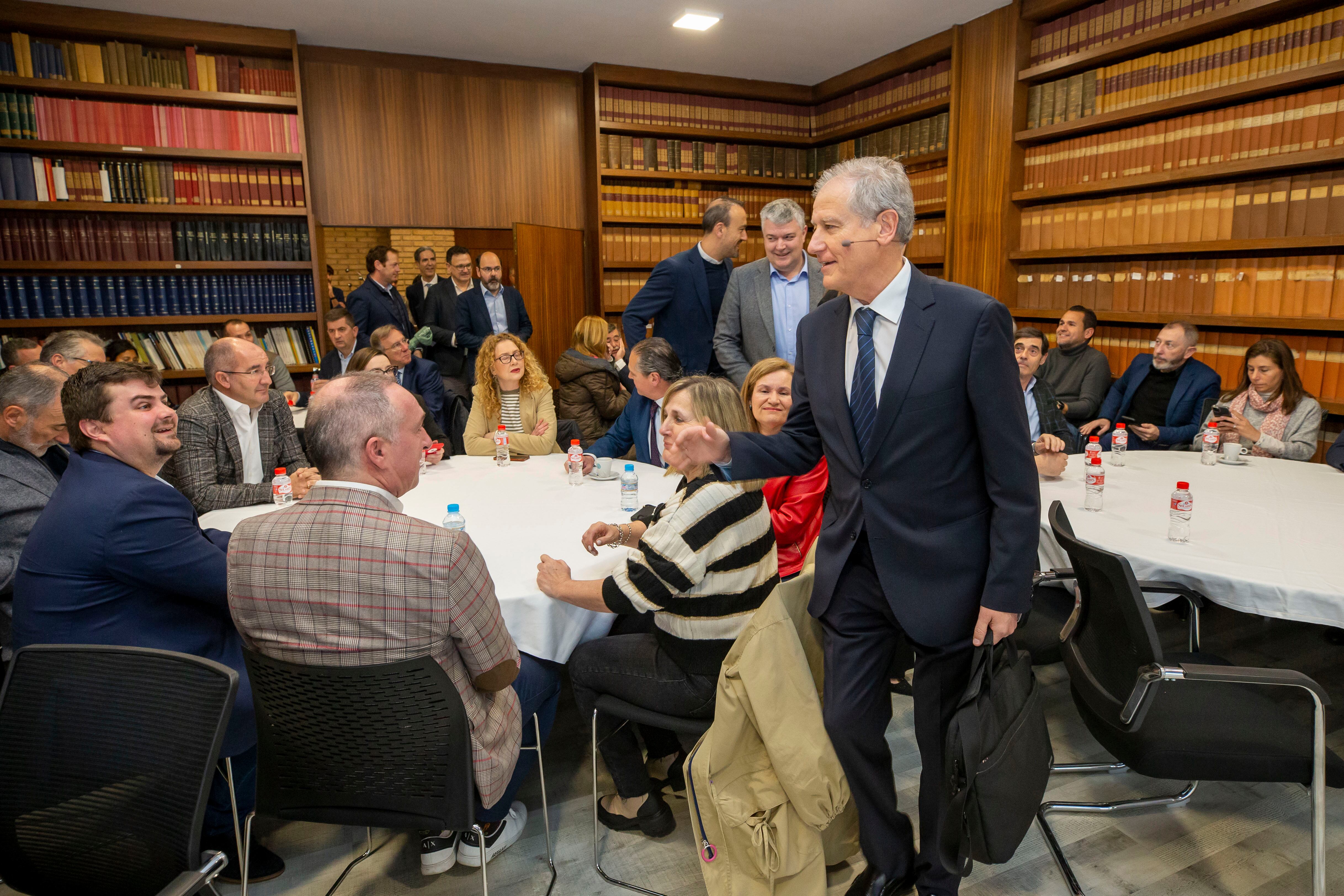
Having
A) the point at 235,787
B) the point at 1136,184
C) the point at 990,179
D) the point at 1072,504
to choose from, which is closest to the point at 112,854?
the point at 235,787

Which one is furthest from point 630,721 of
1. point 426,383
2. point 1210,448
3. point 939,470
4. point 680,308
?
point 426,383

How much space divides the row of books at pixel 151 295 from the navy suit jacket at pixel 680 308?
11.3ft

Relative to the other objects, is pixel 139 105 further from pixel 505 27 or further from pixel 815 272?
pixel 815 272

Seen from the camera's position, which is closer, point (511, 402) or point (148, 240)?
point (511, 402)

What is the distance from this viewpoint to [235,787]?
2.09 meters

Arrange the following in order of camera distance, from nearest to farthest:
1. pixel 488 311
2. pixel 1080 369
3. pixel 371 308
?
pixel 1080 369, pixel 371 308, pixel 488 311

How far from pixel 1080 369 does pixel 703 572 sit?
4.22 m

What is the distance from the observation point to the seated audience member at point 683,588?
187 cm

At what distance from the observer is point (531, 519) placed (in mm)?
2619

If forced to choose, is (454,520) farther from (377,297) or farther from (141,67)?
(141,67)

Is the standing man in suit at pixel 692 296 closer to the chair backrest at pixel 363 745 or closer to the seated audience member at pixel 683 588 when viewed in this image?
the seated audience member at pixel 683 588

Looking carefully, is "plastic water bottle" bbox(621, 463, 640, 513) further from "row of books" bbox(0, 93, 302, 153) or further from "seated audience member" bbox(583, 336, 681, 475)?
"row of books" bbox(0, 93, 302, 153)

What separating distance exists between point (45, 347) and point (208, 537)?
2496 millimetres

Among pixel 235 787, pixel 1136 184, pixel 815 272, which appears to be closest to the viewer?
pixel 235 787
